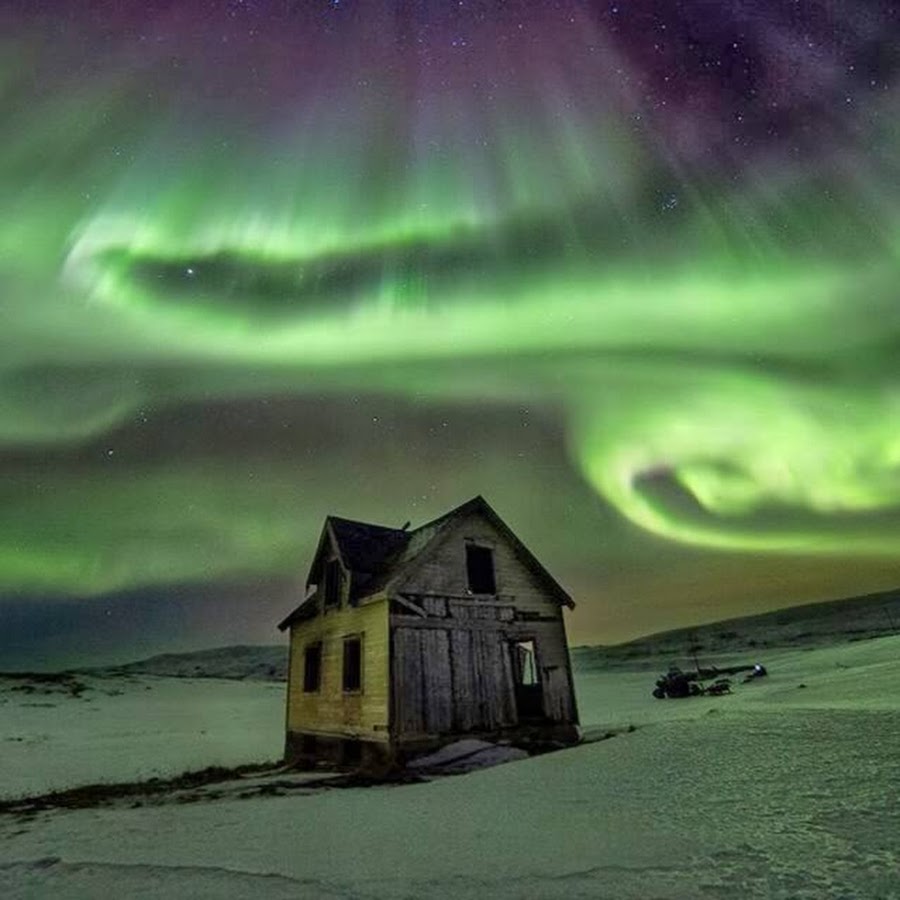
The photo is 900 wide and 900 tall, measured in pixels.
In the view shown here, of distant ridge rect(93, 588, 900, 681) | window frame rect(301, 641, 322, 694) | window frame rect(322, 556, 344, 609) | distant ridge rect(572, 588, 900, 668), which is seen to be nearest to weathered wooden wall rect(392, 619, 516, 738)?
window frame rect(322, 556, 344, 609)

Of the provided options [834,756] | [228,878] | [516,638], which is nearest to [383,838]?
[228,878]

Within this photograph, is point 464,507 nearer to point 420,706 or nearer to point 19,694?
point 420,706

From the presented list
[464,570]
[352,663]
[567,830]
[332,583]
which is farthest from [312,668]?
[567,830]

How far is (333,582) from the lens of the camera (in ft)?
69.5

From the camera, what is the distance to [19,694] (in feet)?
176

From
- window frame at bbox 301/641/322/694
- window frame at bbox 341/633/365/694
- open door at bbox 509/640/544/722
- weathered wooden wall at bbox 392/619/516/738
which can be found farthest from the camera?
window frame at bbox 301/641/322/694

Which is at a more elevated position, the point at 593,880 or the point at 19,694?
the point at 19,694

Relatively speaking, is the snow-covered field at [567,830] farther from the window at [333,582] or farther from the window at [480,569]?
the window at [333,582]

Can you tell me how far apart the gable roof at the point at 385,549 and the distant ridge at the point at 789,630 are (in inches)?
2013

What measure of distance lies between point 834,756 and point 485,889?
7.84 m

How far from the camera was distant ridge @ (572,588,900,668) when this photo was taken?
247 feet

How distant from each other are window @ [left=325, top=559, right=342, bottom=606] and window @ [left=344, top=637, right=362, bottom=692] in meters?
1.59

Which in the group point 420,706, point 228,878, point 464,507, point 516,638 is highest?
point 464,507

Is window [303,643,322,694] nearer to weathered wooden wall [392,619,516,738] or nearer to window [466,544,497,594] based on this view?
weathered wooden wall [392,619,516,738]
